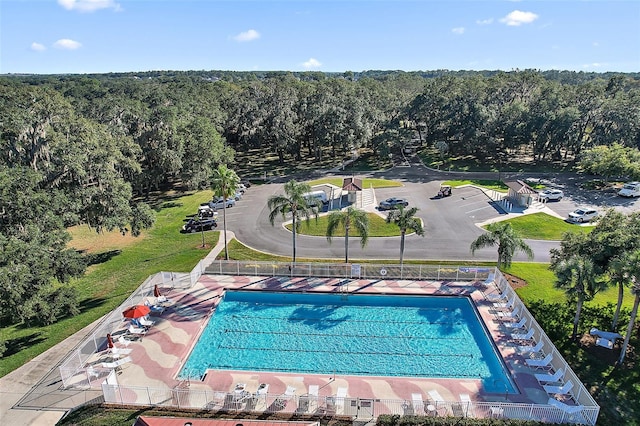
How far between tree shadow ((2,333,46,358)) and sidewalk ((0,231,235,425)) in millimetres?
2055

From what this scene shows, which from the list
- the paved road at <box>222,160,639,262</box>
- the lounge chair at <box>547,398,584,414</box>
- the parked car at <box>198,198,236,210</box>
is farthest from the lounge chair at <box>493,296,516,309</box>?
the parked car at <box>198,198,236,210</box>

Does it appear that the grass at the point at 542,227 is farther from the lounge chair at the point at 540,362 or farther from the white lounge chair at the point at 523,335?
the lounge chair at the point at 540,362

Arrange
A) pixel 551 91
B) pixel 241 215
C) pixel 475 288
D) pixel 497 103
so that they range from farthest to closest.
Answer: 1. pixel 497 103
2. pixel 551 91
3. pixel 241 215
4. pixel 475 288

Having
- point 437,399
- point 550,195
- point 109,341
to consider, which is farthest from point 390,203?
point 109,341

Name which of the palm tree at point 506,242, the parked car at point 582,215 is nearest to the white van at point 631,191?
the parked car at point 582,215

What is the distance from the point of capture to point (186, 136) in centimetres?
5750

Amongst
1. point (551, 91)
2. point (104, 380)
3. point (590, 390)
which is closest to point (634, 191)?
point (551, 91)

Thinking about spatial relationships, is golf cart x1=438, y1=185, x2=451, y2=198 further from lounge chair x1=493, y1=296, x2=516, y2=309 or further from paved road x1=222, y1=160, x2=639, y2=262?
lounge chair x1=493, y1=296, x2=516, y2=309

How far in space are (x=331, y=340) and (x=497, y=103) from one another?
2648 inches

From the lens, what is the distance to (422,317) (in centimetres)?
2872

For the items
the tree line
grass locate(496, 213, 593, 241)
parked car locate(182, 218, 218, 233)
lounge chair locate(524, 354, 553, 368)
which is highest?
the tree line

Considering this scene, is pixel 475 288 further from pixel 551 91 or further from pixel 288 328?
pixel 551 91

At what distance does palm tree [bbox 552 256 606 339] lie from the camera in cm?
2234

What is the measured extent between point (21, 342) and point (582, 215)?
52.8m
